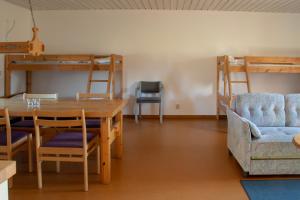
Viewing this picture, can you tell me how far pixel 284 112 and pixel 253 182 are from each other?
1.25 metres

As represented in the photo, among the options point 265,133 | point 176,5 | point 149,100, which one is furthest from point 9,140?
point 176,5

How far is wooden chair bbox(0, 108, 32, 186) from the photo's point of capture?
288cm

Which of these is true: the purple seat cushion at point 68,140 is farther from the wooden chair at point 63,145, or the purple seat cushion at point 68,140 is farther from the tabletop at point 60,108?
the tabletop at point 60,108

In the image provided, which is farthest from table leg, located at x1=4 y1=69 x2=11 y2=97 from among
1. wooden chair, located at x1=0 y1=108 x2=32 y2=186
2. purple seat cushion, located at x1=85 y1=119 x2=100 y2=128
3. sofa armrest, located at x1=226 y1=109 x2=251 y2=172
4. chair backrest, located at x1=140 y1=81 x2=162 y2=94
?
sofa armrest, located at x1=226 y1=109 x2=251 y2=172

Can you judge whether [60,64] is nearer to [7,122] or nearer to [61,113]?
[7,122]

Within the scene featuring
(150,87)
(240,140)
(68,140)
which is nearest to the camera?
(68,140)

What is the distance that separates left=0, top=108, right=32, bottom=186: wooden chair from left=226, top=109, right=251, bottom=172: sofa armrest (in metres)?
A: 2.27

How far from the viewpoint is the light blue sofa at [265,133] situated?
10.3 ft

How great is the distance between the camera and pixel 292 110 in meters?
3.88

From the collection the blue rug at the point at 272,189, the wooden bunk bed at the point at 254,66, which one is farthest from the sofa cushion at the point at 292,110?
the wooden bunk bed at the point at 254,66

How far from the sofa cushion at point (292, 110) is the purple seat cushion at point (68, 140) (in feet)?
7.94

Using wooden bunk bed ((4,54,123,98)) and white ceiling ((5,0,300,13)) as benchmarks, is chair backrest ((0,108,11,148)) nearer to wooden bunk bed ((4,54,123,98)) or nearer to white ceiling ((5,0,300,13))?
wooden bunk bed ((4,54,123,98))

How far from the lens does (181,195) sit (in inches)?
Answer: 110

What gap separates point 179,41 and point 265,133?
3438 millimetres
